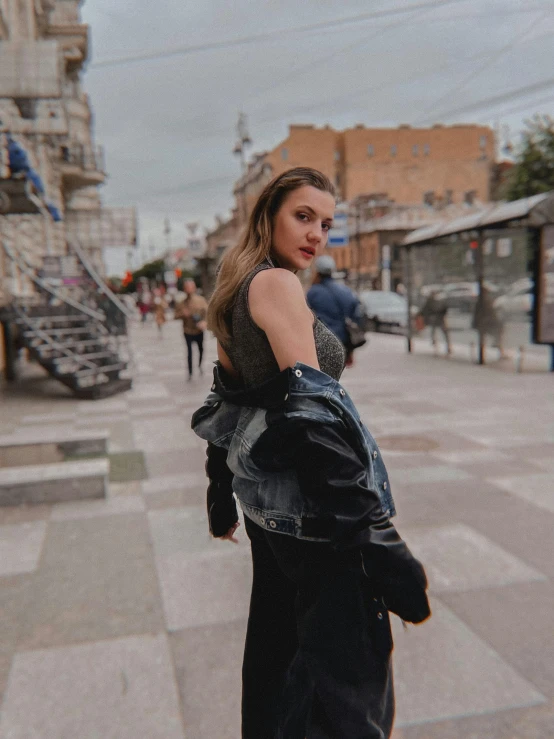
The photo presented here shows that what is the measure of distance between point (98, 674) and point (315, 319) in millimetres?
1986

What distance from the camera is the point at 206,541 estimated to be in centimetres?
438

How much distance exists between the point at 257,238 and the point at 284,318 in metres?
0.33

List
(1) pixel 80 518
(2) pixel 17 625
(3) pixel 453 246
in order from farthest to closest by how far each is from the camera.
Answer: (3) pixel 453 246, (1) pixel 80 518, (2) pixel 17 625

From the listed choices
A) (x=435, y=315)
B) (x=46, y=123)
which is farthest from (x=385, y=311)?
(x=46, y=123)

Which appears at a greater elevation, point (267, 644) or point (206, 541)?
point (267, 644)

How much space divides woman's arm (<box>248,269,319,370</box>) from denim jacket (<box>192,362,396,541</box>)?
4 centimetres

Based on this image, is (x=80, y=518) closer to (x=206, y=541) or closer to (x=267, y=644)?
(x=206, y=541)

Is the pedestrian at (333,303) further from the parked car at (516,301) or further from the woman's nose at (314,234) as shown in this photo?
the woman's nose at (314,234)

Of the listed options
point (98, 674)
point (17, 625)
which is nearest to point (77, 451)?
point (17, 625)

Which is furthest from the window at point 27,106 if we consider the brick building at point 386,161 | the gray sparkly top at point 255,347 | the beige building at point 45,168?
the brick building at point 386,161

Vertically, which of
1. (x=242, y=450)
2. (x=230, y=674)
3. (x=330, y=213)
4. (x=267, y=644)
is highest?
(x=330, y=213)

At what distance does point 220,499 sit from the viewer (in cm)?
218

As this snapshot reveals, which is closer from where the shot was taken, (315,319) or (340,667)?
(340,667)

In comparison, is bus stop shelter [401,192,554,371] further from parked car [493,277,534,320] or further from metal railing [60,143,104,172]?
metal railing [60,143,104,172]
